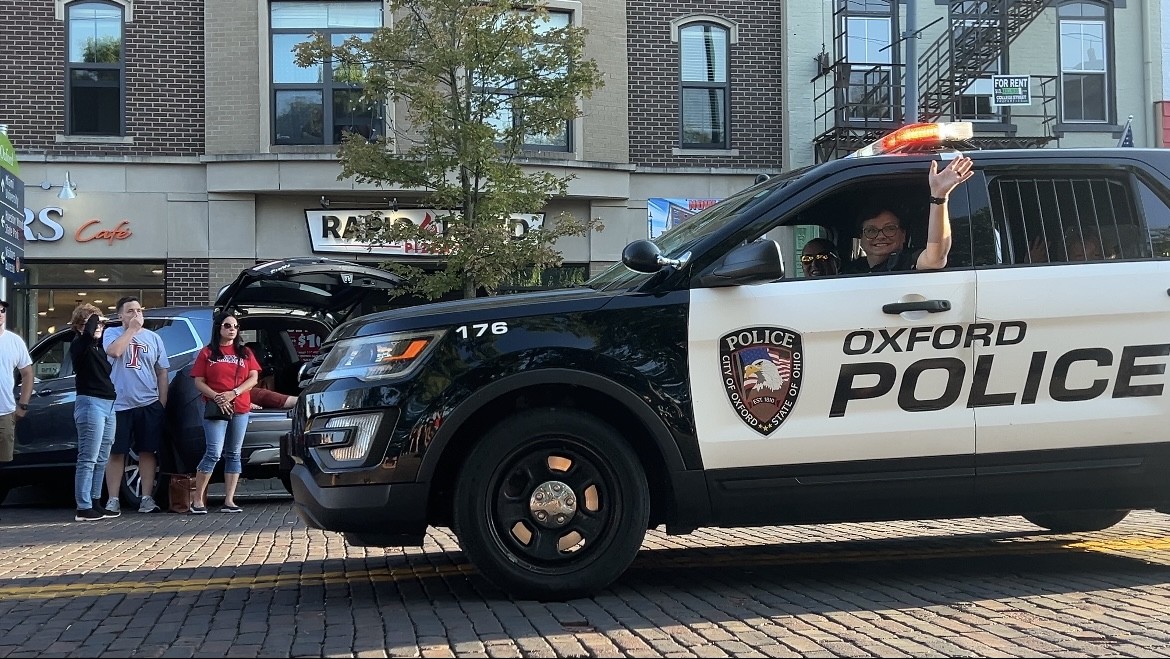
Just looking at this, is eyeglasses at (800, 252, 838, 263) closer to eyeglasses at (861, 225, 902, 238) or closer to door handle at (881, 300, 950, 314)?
eyeglasses at (861, 225, 902, 238)

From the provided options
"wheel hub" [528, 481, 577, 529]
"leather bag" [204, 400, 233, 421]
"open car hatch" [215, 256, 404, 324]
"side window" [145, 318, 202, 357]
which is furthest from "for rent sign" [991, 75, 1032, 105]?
"wheel hub" [528, 481, 577, 529]

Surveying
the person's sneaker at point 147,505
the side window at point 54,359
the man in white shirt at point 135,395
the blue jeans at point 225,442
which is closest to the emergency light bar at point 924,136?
the blue jeans at point 225,442

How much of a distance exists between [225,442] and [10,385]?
1741 mm

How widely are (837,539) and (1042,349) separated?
235cm

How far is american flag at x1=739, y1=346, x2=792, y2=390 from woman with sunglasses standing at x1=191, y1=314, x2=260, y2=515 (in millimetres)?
6196

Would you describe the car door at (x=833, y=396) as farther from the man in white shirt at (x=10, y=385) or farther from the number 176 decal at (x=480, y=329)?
the man in white shirt at (x=10, y=385)

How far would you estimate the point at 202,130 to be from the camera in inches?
758

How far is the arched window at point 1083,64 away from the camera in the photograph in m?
21.5

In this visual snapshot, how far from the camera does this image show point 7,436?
33.5 ft

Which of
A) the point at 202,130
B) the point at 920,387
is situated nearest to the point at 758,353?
the point at 920,387

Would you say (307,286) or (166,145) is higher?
(166,145)

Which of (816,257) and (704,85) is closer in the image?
(816,257)

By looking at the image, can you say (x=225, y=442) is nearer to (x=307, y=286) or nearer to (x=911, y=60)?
(x=307, y=286)

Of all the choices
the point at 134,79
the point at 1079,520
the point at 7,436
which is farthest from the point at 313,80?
the point at 1079,520
